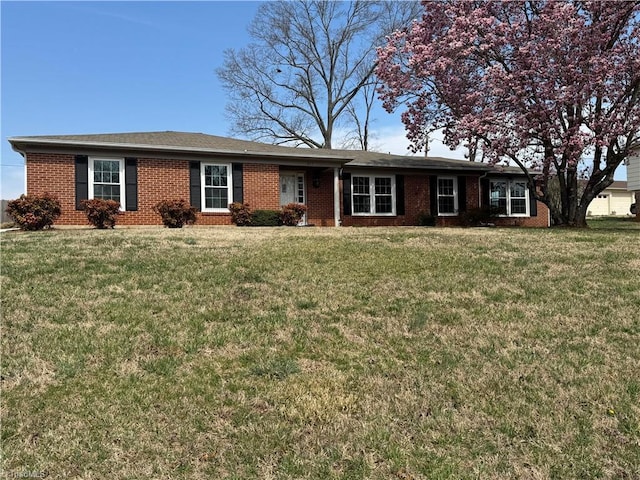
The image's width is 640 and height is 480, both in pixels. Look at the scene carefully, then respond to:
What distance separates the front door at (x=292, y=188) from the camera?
737 inches

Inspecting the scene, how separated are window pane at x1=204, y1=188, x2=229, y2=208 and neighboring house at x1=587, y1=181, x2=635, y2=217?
38.4 meters

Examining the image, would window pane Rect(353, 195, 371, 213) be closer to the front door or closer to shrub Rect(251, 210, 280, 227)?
the front door

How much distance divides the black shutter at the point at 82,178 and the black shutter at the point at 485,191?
14.7 metres

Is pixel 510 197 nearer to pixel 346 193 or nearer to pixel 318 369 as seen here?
pixel 346 193

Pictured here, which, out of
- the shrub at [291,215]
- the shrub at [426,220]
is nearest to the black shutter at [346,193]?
the shrub at [291,215]

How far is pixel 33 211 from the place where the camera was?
521 inches

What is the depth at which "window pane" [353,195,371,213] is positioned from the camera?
1931cm

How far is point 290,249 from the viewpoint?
8.91 metres

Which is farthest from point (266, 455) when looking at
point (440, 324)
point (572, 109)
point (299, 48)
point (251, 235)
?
point (299, 48)

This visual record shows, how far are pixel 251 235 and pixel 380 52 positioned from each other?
9258 mm

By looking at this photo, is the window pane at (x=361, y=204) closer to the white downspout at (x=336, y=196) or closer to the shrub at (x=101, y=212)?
the white downspout at (x=336, y=196)

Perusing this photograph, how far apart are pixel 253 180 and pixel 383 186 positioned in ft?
17.6

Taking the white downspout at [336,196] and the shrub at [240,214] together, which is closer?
the shrub at [240,214]

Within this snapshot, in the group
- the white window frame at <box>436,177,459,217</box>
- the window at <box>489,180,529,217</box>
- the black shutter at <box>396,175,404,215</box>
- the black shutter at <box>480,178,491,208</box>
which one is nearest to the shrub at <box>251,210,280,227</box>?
the black shutter at <box>396,175,404,215</box>
